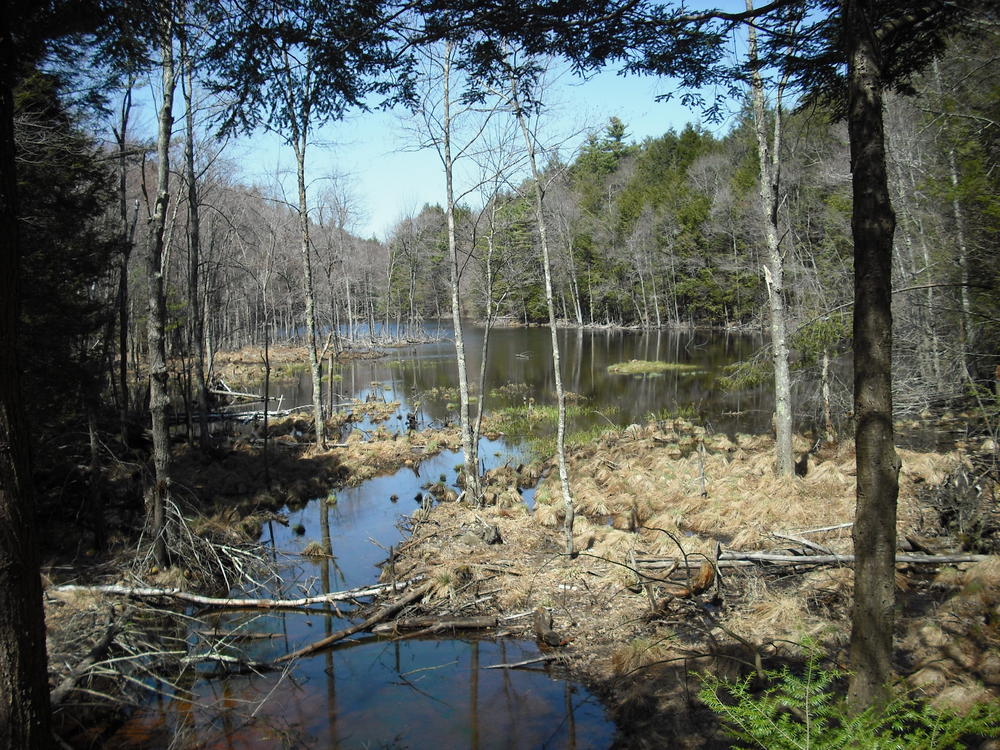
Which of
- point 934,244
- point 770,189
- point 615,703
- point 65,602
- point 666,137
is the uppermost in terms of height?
point 666,137

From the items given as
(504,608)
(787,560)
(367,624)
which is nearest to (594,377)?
(504,608)

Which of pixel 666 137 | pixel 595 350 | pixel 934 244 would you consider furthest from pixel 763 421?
pixel 666 137

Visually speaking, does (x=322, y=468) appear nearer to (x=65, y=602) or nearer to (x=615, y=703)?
(x=65, y=602)

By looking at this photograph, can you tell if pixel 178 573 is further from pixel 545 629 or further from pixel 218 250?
pixel 218 250

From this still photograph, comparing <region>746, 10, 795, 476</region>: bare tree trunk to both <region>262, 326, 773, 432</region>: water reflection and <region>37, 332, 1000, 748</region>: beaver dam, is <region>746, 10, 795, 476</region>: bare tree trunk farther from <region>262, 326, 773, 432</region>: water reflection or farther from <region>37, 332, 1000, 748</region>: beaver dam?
<region>262, 326, 773, 432</region>: water reflection

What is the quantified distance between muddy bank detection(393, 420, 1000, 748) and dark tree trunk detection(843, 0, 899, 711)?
4.23 ft

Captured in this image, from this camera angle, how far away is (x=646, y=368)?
107 ft

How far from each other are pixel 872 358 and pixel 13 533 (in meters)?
4.61

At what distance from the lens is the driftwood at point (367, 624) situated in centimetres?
731

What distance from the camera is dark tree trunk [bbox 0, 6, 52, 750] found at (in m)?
3.13

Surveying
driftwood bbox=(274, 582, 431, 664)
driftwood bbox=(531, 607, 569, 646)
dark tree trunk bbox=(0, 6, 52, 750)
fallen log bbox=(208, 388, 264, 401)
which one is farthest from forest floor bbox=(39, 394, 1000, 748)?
fallen log bbox=(208, 388, 264, 401)

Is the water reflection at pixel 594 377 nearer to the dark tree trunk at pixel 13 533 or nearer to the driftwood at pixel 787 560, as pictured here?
the driftwood at pixel 787 560

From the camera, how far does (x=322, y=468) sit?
15.9 meters

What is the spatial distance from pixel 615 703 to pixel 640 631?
3.69ft
